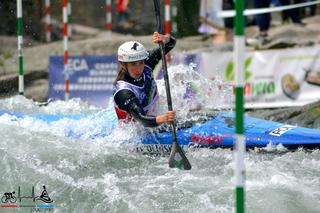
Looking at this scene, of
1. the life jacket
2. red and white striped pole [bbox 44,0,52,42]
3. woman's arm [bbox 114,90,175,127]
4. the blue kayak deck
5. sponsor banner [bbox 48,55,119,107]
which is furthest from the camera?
red and white striped pole [bbox 44,0,52,42]

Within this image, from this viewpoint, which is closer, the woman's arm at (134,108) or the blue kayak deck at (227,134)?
the woman's arm at (134,108)

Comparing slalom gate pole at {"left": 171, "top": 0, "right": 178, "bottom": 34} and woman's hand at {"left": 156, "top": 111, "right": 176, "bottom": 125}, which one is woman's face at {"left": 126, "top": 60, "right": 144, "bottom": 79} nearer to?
woman's hand at {"left": 156, "top": 111, "right": 176, "bottom": 125}

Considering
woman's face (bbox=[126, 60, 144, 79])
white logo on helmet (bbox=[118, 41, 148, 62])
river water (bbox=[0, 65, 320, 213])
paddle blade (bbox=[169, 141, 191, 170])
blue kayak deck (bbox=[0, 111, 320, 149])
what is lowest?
river water (bbox=[0, 65, 320, 213])

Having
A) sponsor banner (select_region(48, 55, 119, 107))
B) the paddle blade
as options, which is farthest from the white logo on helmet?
sponsor banner (select_region(48, 55, 119, 107))

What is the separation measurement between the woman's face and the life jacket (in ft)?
0.37

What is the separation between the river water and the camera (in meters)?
5.93

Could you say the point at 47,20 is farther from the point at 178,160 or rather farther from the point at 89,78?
the point at 178,160

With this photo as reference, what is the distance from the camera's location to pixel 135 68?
287 inches

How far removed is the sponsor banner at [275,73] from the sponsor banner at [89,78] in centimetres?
139

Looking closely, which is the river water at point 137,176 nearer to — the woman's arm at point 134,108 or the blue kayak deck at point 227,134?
the blue kayak deck at point 227,134

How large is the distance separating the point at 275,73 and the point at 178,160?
4665 millimetres

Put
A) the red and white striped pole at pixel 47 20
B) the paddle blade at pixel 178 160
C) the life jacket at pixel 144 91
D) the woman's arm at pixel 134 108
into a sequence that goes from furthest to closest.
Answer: the red and white striped pole at pixel 47 20
the life jacket at pixel 144 91
the woman's arm at pixel 134 108
the paddle blade at pixel 178 160

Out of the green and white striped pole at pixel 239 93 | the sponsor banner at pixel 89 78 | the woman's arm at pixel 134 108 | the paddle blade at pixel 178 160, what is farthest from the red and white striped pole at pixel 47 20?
the green and white striped pole at pixel 239 93

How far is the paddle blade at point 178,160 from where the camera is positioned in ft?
21.9
